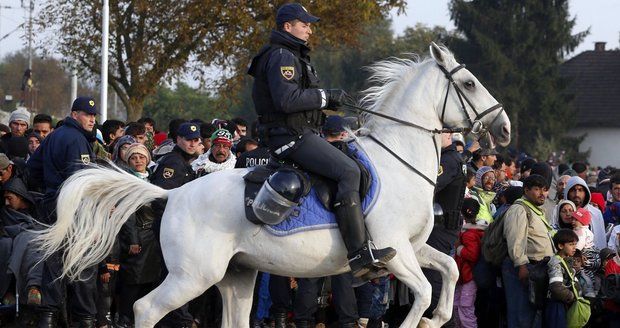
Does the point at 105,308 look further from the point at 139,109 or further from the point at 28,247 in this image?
the point at 139,109

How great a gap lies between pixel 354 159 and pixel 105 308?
4.16m

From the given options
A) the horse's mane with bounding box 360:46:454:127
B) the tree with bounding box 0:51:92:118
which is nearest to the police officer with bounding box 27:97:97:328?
the horse's mane with bounding box 360:46:454:127

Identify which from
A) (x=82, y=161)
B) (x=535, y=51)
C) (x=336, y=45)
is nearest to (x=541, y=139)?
(x=535, y=51)

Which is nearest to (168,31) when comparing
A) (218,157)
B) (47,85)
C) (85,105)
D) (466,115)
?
(218,157)

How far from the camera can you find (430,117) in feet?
30.0

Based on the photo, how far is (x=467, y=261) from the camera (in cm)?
1216

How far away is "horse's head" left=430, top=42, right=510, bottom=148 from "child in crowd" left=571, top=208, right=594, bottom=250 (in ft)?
10.6

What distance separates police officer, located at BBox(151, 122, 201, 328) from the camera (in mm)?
11461

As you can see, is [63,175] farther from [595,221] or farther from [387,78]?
[595,221]

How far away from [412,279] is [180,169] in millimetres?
3980

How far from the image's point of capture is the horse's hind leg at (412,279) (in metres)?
8.51

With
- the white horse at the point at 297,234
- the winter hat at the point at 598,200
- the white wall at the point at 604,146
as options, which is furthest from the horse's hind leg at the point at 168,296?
the white wall at the point at 604,146

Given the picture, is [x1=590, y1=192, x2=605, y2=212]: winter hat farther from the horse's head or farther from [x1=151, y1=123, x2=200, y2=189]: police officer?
the horse's head

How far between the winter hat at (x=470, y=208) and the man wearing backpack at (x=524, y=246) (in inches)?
26.7
